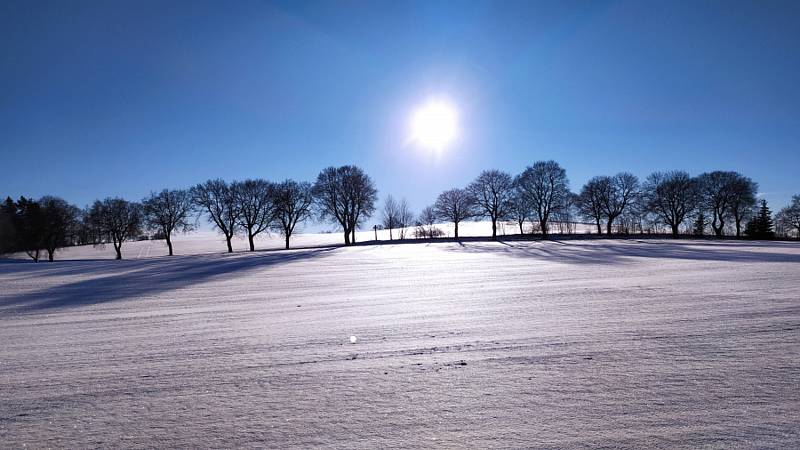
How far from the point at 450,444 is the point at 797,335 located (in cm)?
545

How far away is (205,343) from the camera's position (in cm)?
519

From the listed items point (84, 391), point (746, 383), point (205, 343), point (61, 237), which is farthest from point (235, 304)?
point (61, 237)

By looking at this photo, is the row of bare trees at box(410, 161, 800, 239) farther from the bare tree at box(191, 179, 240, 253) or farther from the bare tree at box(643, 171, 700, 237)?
the bare tree at box(191, 179, 240, 253)

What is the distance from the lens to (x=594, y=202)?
59.6m

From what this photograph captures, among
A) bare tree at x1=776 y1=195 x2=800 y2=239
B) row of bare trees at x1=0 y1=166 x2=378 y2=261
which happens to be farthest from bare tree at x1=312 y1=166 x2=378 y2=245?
bare tree at x1=776 y1=195 x2=800 y2=239

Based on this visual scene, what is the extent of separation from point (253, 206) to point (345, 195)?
14156 millimetres

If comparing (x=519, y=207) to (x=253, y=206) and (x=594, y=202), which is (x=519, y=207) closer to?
(x=594, y=202)

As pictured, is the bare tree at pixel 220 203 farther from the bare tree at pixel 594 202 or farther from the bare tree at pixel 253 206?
the bare tree at pixel 594 202

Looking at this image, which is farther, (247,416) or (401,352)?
(401,352)

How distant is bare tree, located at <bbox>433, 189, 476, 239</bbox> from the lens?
58.0m

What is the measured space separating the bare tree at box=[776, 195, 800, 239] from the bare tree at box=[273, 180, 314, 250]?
8451 centimetres

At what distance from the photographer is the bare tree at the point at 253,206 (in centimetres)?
5159

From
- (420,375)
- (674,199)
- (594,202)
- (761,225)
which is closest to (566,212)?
(594,202)

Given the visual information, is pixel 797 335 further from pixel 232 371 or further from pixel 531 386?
pixel 232 371
